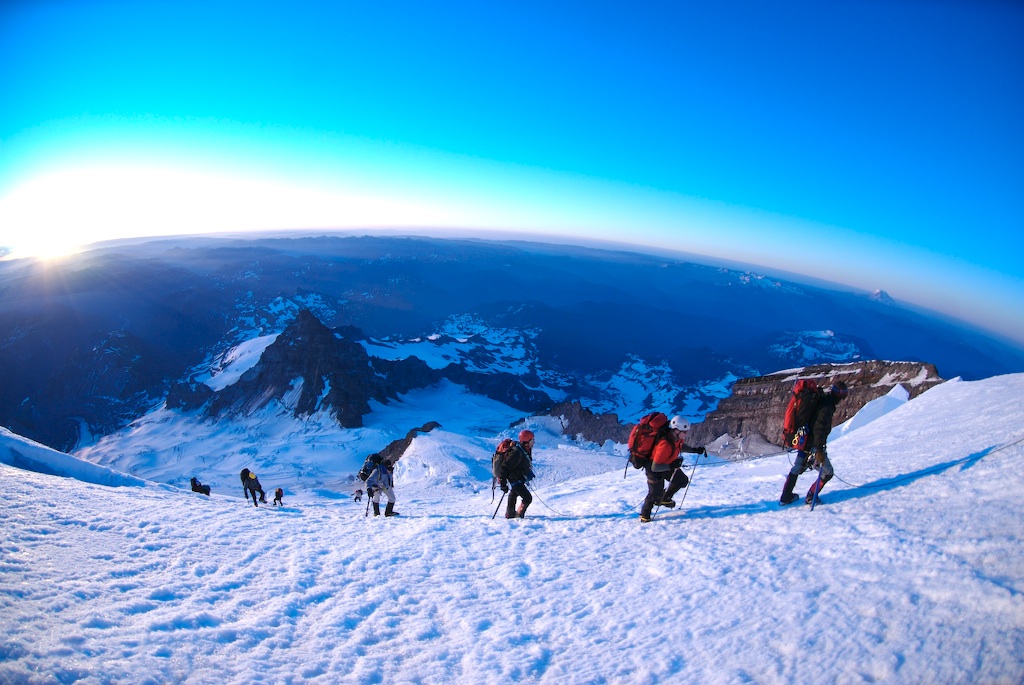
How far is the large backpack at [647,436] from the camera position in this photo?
8.08 metres

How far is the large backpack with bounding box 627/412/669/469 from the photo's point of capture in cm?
808

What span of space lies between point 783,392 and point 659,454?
39.8m

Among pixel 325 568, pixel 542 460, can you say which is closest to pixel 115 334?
pixel 542 460

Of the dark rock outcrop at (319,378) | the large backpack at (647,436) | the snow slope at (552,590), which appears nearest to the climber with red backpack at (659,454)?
the large backpack at (647,436)

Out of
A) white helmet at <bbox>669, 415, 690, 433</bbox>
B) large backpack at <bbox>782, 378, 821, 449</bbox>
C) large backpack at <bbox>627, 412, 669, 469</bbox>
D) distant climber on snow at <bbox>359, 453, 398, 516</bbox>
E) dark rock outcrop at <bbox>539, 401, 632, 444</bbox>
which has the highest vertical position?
large backpack at <bbox>782, 378, 821, 449</bbox>

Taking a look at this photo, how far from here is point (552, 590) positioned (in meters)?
5.86

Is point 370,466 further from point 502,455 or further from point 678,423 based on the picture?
point 678,423

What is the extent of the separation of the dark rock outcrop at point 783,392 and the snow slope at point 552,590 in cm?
2300

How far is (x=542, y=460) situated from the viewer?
3127cm

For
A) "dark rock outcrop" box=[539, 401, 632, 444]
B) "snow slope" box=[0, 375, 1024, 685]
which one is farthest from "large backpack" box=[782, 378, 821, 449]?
"dark rock outcrop" box=[539, 401, 632, 444]

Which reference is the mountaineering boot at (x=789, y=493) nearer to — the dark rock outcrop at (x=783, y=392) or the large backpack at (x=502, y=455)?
the large backpack at (x=502, y=455)

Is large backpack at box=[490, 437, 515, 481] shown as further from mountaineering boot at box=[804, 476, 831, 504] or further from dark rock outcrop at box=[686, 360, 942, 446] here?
dark rock outcrop at box=[686, 360, 942, 446]

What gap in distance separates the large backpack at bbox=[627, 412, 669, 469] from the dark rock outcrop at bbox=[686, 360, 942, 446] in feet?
75.7

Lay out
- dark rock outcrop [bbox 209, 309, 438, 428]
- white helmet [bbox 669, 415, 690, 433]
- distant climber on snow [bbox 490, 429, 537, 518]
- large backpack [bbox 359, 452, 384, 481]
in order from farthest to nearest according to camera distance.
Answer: dark rock outcrop [bbox 209, 309, 438, 428], large backpack [bbox 359, 452, 384, 481], distant climber on snow [bbox 490, 429, 537, 518], white helmet [bbox 669, 415, 690, 433]
